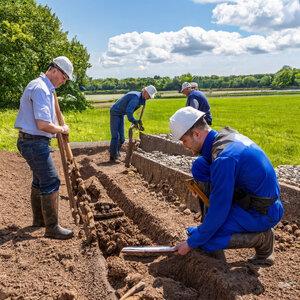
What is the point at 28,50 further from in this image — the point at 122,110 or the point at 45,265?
the point at 45,265

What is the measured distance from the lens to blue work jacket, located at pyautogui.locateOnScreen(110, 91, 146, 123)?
747 cm

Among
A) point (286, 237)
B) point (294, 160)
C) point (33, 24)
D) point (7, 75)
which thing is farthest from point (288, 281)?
point (33, 24)

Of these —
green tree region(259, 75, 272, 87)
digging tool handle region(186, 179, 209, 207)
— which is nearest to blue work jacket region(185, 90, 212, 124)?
digging tool handle region(186, 179, 209, 207)

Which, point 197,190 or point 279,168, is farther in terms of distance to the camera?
point 279,168

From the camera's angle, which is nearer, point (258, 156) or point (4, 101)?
point (258, 156)

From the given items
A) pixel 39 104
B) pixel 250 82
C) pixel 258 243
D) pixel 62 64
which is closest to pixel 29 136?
pixel 39 104

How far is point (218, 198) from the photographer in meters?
2.66

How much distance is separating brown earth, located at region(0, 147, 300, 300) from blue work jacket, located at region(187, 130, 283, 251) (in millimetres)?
373

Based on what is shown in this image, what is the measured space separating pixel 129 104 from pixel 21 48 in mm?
13508

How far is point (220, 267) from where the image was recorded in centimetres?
293

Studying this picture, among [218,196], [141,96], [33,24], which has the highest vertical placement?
[33,24]

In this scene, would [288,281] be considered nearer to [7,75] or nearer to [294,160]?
[294,160]

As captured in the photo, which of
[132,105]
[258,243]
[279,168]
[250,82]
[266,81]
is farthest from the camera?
[266,81]

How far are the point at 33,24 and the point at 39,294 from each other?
823 inches
